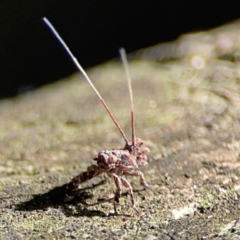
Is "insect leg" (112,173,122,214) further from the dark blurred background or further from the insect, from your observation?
the dark blurred background

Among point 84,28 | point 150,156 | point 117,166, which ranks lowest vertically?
point 84,28

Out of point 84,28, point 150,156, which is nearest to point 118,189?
point 150,156

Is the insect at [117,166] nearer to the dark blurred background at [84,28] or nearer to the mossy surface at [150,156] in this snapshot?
the mossy surface at [150,156]

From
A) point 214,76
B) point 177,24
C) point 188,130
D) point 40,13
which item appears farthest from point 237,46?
point 40,13

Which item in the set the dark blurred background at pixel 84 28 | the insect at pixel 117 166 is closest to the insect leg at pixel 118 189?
the insect at pixel 117 166

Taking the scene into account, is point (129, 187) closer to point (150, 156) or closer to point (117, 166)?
point (117, 166)
